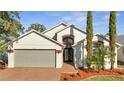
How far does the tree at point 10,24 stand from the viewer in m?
23.3

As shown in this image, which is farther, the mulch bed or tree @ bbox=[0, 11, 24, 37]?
tree @ bbox=[0, 11, 24, 37]

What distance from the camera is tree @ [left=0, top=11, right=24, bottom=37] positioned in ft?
76.4

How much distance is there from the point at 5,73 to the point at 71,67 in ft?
20.0

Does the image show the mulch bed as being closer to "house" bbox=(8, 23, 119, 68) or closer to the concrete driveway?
the concrete driveway

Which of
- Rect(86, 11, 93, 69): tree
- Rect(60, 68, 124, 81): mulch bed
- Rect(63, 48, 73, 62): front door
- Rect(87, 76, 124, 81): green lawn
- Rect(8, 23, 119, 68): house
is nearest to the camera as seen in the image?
Rect(87, 76, 124, 81): green lawn

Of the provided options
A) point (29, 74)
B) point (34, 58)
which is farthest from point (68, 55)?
point (29, 74)

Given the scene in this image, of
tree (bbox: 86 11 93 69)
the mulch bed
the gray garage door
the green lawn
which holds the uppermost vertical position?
tree (bbox: 86 11 93 69)

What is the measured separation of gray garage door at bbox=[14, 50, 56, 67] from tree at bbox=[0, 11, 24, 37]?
77.1 inches

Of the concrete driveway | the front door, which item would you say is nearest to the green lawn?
the concrete driveway

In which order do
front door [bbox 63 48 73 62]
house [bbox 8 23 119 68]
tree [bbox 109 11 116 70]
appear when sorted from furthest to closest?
front door [bbox 63 48 73 62], house [bbox 8 23 119 68], tree [bbox 109 11 116 70]

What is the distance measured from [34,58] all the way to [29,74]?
3.96 metres

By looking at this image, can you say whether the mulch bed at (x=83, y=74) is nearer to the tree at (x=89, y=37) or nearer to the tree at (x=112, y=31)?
the tree at (x=89, y=37)

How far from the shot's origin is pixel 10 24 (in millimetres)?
23703
